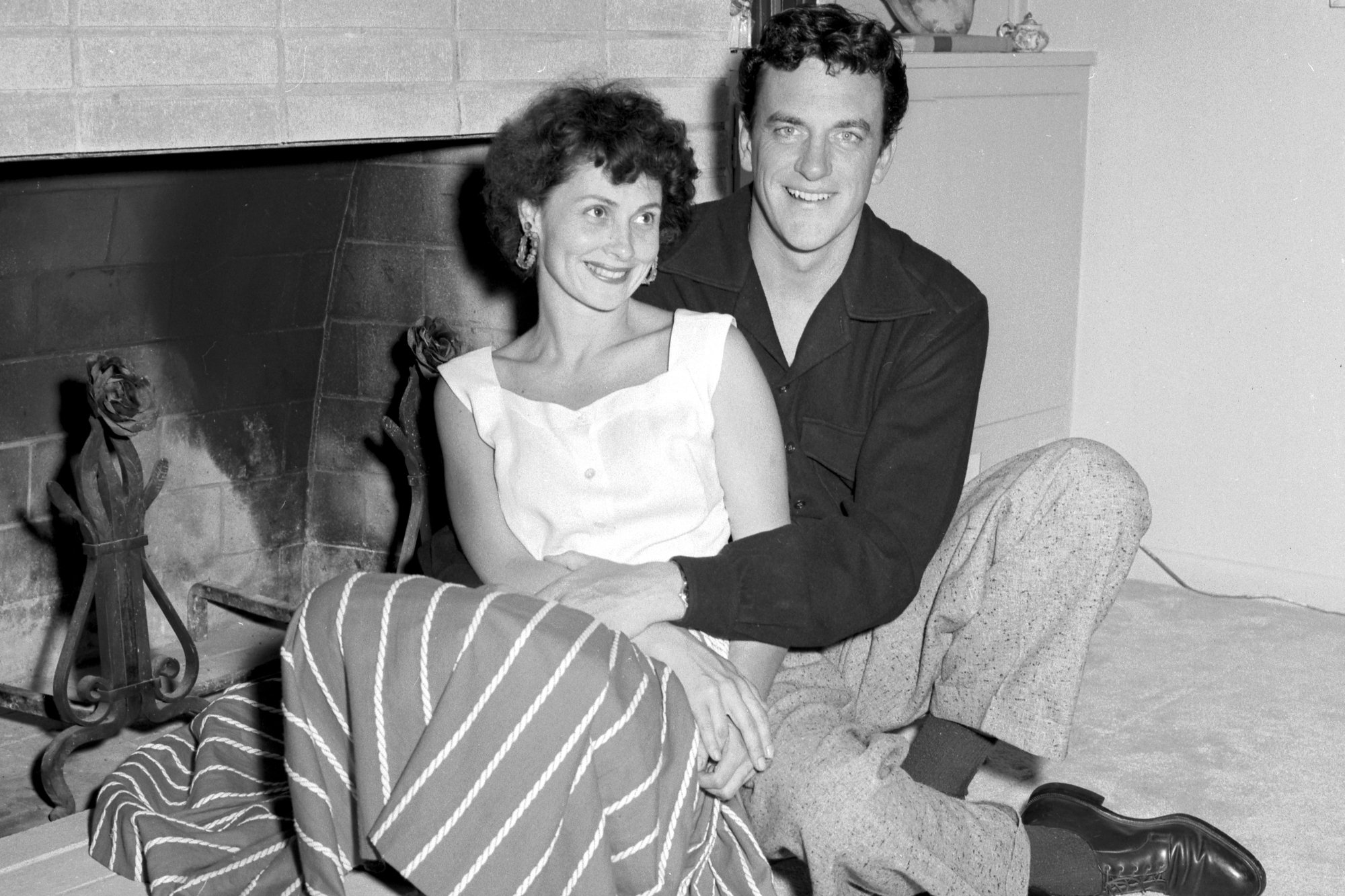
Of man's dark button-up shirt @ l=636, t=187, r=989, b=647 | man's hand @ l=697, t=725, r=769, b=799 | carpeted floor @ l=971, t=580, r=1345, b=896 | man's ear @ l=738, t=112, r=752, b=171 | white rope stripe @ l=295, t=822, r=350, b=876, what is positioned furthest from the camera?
carpeted floor @ l=971, t=580, r=1345, b=896

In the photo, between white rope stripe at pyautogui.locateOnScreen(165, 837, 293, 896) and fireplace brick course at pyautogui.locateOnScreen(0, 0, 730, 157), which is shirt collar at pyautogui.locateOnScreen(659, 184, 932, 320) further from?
white rope stripe at pyautogui.locateOnScreen(165, 837, 293, 896)

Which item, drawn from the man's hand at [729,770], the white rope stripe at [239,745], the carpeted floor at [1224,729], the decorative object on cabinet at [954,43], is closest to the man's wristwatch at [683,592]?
the man's hand at [729,770]

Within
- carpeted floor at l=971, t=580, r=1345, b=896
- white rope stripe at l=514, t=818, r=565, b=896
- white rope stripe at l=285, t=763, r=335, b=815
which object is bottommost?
carpeted floor at l=971, t=580, r=1345, b=896

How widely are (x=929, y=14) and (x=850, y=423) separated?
4.28 ft

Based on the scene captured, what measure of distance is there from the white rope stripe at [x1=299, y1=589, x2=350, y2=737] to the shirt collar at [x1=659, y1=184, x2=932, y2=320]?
29.2 inches

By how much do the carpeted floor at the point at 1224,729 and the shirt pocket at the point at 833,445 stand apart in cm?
60

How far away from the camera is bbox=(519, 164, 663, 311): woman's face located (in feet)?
5.34

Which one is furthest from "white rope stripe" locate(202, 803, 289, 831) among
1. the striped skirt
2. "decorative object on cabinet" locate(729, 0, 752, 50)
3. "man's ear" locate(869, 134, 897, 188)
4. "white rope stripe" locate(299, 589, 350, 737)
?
"decorative object on cabinet" locate(729, 0, 752, 50)

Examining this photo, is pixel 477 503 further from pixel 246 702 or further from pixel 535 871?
pixel 535 871

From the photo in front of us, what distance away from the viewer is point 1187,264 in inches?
117

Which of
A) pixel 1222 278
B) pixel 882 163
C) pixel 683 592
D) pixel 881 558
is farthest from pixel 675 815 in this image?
pixel 1222 278

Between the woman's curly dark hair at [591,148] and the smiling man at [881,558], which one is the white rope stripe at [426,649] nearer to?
the smiling man at [881,558]

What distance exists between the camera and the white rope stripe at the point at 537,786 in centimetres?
124

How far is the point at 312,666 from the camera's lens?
130 centimetres
